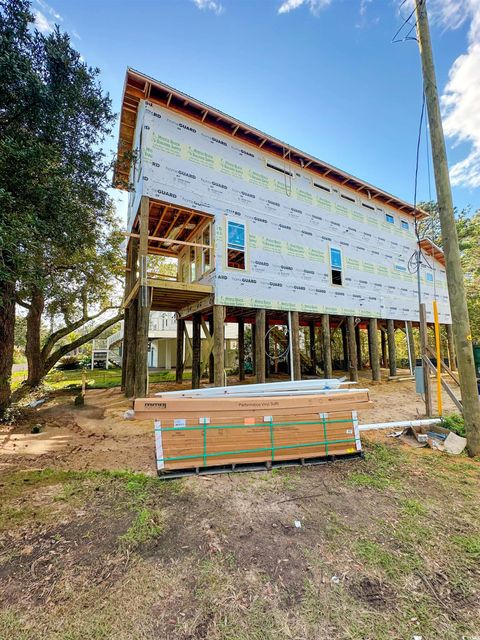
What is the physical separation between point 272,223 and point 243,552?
10.7m

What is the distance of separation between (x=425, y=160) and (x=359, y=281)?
311 inches

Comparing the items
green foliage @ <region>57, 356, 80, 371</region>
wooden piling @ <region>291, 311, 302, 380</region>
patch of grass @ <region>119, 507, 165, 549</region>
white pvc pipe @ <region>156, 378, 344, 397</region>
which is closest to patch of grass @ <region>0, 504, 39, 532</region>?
patch of grass @ <region>119, 507, 165, 549</region>

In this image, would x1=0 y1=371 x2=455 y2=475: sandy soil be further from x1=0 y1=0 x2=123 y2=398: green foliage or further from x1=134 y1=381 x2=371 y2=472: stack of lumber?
A: x1=0 y1=0 x2=123 y2=398: green foliage

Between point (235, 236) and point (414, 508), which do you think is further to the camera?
point (235, 236)

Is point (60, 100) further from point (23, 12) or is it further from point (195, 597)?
point (195, 597)

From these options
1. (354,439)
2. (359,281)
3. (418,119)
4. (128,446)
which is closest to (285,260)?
(359,281)

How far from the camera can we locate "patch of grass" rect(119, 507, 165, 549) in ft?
8.71

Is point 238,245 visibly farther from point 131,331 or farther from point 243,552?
point 243,552

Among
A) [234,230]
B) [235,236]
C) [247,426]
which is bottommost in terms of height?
[247,426]

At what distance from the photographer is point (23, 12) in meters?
5.58

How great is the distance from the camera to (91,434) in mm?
6332

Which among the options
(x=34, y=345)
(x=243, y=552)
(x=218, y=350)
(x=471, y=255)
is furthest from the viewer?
(x=471, y=255)

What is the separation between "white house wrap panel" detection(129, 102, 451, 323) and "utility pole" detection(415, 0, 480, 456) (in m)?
3.41

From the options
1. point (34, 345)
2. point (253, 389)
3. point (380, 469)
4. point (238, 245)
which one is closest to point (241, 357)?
point (238, 245)
